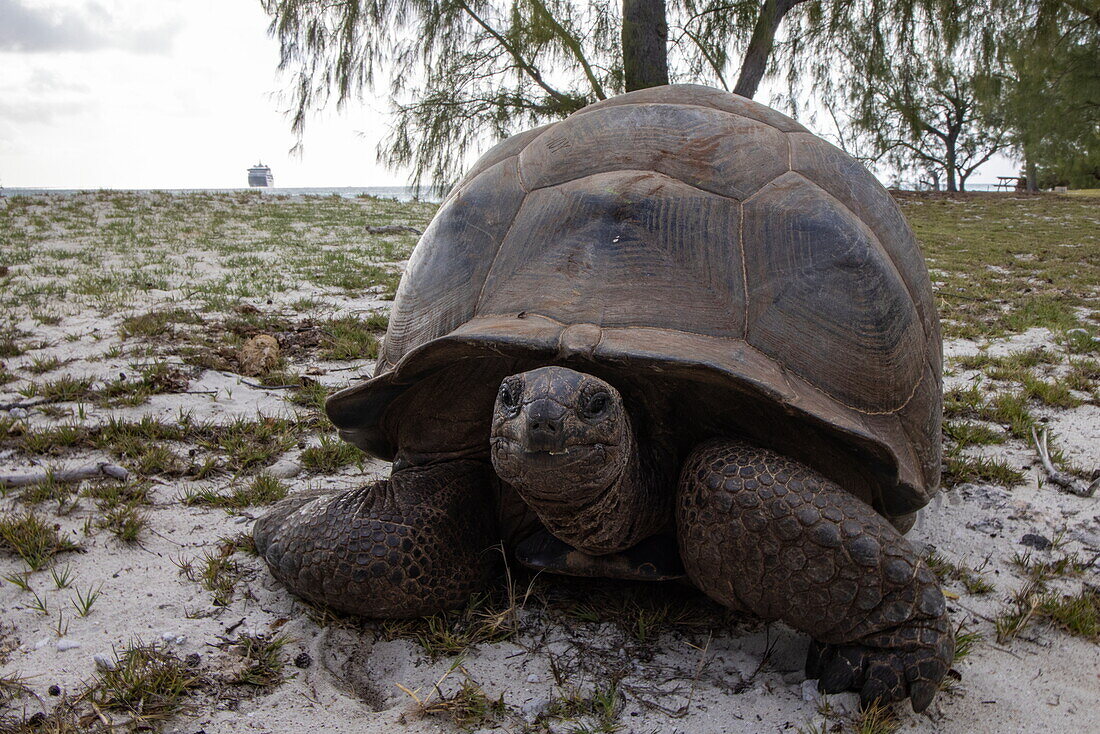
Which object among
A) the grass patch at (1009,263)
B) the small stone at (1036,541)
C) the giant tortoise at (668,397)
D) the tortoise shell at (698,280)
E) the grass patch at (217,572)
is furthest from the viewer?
the grass patch at (1009,263)

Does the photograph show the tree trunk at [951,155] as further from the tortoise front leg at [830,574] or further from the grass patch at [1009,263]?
the tortoise front leg at [830,574]

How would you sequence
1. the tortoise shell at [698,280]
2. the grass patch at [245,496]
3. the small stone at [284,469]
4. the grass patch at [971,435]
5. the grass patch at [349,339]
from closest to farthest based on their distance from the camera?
the tortoise shell at [698,280] < the grass patch at [245,496] < the small stone at [284,469] < the grass patch at [971,435] < the grass patch at [349,339]

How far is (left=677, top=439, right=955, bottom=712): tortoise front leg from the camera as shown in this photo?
1.69 meters

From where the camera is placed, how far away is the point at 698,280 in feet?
6.51

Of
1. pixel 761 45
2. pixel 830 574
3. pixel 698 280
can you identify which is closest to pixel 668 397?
pixel 698 280

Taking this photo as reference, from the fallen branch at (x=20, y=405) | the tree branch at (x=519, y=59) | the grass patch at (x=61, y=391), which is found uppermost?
the tree branch at (x=519, y=59)

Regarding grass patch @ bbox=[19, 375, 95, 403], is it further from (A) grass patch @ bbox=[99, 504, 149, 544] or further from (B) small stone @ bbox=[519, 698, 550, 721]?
(B) small stone @ bbox=[519, 698, 550, 721]

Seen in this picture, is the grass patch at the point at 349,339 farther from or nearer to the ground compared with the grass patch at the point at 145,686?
farther from the ground

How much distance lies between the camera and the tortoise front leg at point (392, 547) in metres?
1.98

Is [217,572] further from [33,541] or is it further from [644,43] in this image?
[644,43]

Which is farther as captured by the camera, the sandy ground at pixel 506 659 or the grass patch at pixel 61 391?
the grass patch at pixel 61 391

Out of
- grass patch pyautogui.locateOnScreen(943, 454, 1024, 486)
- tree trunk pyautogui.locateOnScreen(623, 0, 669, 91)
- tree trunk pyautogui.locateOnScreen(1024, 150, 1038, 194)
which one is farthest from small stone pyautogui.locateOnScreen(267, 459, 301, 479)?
tree trunk pyautogui.locateOnScreen(1024, 150, 1038, 194)

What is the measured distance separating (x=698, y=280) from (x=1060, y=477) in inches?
77.8

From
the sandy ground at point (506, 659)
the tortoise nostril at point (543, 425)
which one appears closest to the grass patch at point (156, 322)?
the sandy ground at point (506, 659)
